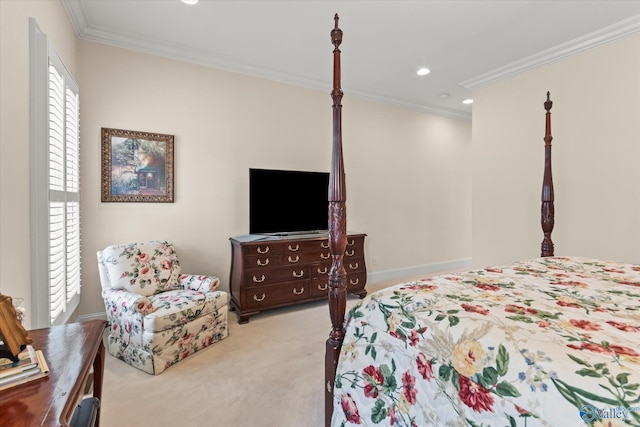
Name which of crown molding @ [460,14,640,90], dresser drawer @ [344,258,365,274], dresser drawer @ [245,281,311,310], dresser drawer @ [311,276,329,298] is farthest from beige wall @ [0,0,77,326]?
crown molding @ [460,14,640,90]

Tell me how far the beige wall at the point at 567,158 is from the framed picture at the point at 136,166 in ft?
12.5

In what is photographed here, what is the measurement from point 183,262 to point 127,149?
4.11 feet

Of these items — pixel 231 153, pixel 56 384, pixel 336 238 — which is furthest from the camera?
pixel 231 153

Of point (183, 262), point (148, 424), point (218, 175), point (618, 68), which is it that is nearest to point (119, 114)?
point (218, 175)

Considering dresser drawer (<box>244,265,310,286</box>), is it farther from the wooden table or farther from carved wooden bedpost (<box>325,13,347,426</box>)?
the wooden table

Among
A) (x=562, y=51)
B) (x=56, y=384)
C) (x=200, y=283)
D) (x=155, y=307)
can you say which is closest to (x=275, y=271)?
(x=200, y=283)

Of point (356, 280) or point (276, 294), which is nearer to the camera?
point (276, 294)

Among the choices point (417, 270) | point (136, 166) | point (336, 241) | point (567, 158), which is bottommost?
point (417, 270)

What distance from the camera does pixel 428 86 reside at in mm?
4180

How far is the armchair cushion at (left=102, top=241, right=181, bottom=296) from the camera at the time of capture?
8.39 ft

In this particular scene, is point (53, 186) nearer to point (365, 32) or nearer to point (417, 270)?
point (365, 32)

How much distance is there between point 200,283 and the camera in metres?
2.78

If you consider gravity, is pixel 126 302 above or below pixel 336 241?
below

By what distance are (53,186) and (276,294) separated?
2.09 meters
